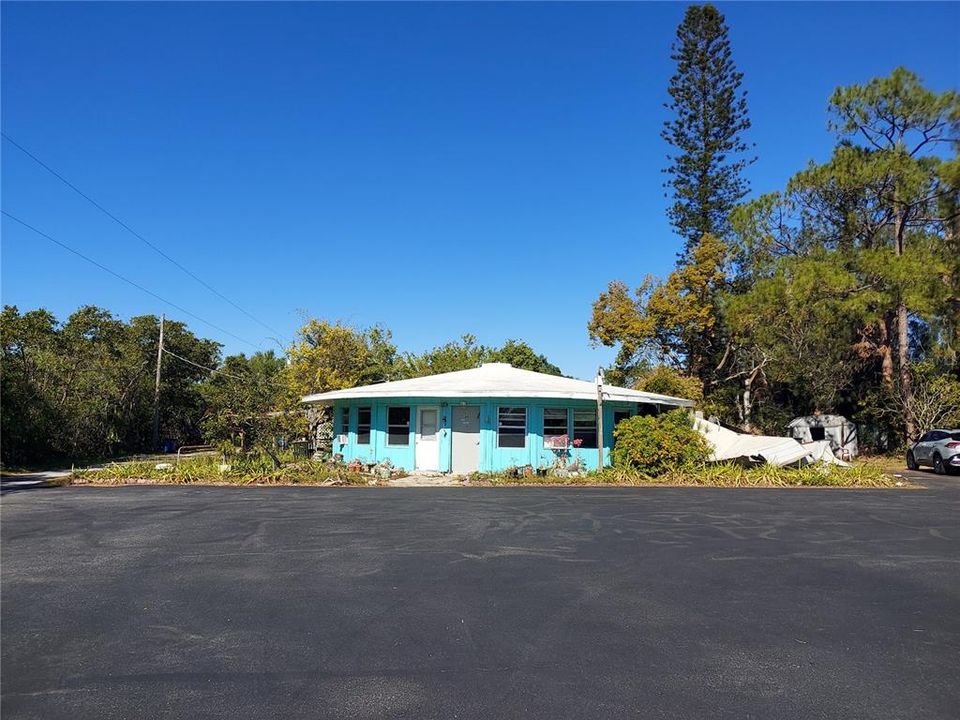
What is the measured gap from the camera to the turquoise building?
19.2 m

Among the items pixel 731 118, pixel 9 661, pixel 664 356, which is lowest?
pixel 9 661

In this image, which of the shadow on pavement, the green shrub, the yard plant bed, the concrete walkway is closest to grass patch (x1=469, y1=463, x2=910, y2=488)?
the yard plant bed

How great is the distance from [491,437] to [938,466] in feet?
49.1

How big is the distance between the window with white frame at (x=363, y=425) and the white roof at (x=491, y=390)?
3.08 feet

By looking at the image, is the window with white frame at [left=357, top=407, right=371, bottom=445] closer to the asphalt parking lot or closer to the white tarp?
the asphalt parking lot

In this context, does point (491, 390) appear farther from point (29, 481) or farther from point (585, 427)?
point (29, 481)

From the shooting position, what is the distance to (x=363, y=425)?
20.8 meters

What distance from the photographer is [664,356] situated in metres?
32.9

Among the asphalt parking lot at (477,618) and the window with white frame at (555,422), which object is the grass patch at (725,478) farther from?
the asphalt parking lot at (477,618)

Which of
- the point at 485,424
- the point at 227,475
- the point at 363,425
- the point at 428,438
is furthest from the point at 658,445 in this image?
the point at 227,475

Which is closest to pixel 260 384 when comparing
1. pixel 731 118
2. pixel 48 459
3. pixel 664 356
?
pixel 48 459

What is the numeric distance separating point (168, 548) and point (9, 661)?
3.77 meters

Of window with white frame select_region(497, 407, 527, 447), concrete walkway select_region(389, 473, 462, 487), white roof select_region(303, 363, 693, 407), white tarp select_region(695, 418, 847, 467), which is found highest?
white roof select_region(303, 363, 693, 407)

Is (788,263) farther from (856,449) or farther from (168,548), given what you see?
(168,548)
